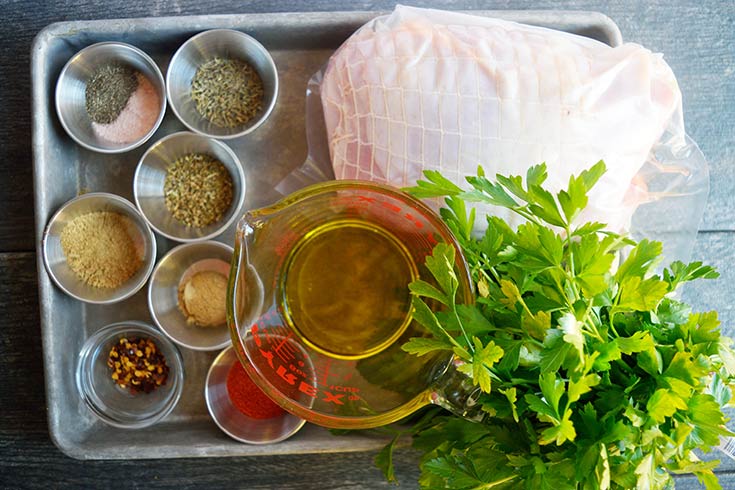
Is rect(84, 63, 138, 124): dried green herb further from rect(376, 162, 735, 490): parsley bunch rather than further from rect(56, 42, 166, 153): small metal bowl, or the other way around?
rect(376, 162, 735, 490): parsley bunch

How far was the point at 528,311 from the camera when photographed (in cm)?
61

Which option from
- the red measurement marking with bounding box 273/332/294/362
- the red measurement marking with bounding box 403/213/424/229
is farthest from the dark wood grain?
the red measurement marking with bounding box 403/213/424/229

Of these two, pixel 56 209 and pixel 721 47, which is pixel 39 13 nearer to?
pixel 56 209

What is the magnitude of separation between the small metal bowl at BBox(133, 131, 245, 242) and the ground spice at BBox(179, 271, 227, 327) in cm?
8

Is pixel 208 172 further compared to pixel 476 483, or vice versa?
pixel 208 172

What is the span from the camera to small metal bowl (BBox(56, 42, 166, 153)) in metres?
0.99

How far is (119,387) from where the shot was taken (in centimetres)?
106

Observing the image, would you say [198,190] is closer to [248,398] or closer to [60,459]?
[248,398]

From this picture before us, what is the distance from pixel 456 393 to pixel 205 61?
67cm

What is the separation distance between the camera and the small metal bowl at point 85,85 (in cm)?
99

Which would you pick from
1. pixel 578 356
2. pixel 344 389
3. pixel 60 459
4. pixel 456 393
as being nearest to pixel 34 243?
pixel 60 459

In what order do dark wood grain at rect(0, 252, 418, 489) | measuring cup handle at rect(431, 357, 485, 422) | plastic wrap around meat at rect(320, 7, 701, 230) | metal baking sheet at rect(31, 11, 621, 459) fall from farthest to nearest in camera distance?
dark wood grain at rect(0, 252, 418, 489) < metal baking sheet at rect(31, 11, 621, 459) < plastic wrap around meat at rect(320, 7, 701, 230) < measuring cup handle at rect(431, 357, 485, 422)

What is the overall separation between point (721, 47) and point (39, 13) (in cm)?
116

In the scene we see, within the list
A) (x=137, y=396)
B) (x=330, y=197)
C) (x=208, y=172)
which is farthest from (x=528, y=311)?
(x=137, y=396)
